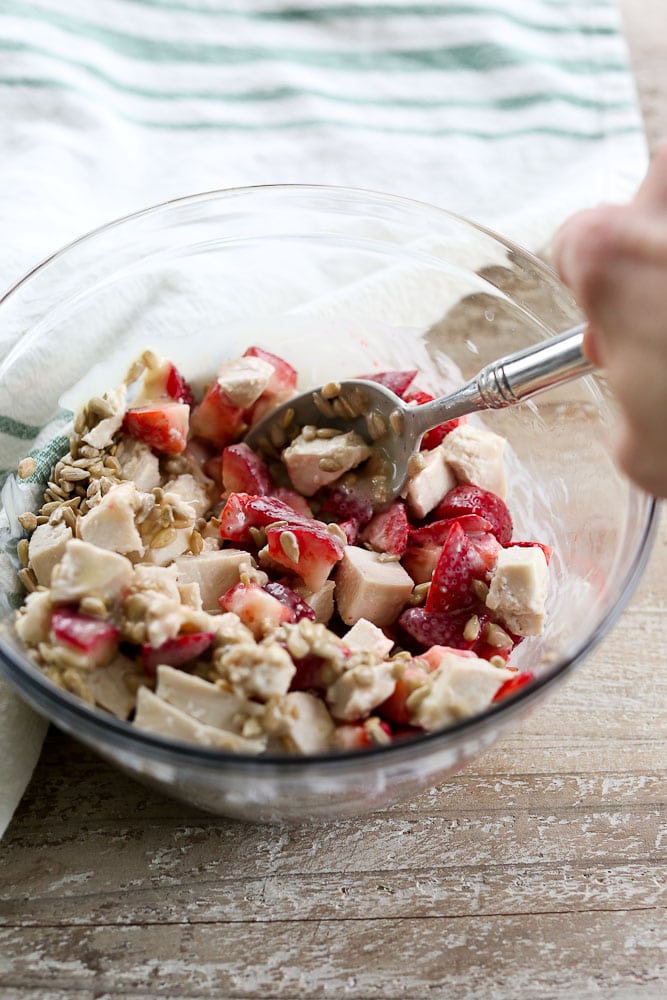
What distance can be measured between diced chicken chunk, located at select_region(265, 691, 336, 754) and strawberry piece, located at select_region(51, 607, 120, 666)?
259mm

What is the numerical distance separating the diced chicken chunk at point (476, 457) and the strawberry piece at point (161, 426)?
1.60ft

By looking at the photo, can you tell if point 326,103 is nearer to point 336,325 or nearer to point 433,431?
point 336,325

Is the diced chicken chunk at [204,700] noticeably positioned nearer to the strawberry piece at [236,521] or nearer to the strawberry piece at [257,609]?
the strawberry piece at [257,609]

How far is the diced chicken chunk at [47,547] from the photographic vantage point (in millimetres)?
1624

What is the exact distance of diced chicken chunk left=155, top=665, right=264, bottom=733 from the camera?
139 centimetres

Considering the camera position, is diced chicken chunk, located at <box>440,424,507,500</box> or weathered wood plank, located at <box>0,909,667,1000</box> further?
diced chicken chunk, located at <box>440,424,507,500</box>

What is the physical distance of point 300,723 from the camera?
4.59ft

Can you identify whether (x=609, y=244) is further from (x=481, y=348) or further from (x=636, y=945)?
(x=636, y=945)

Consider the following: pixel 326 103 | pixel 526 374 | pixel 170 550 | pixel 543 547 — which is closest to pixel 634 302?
pixel 526 374

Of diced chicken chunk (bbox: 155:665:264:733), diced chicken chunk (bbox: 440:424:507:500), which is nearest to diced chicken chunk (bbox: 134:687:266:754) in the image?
diced chicken chunk (bbox: 155:665:264:733)

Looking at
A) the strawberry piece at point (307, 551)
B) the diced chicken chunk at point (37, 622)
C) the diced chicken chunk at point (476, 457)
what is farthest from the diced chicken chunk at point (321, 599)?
the diced chicken chunk at point (37, 622)

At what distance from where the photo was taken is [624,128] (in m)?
2.56

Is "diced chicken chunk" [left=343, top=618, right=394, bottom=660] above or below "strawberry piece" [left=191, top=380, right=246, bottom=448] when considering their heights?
below

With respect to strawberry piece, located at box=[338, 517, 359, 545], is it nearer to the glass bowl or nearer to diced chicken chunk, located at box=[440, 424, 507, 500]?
diced chicken chunk, located at box=[440, 424, 507, 500]
